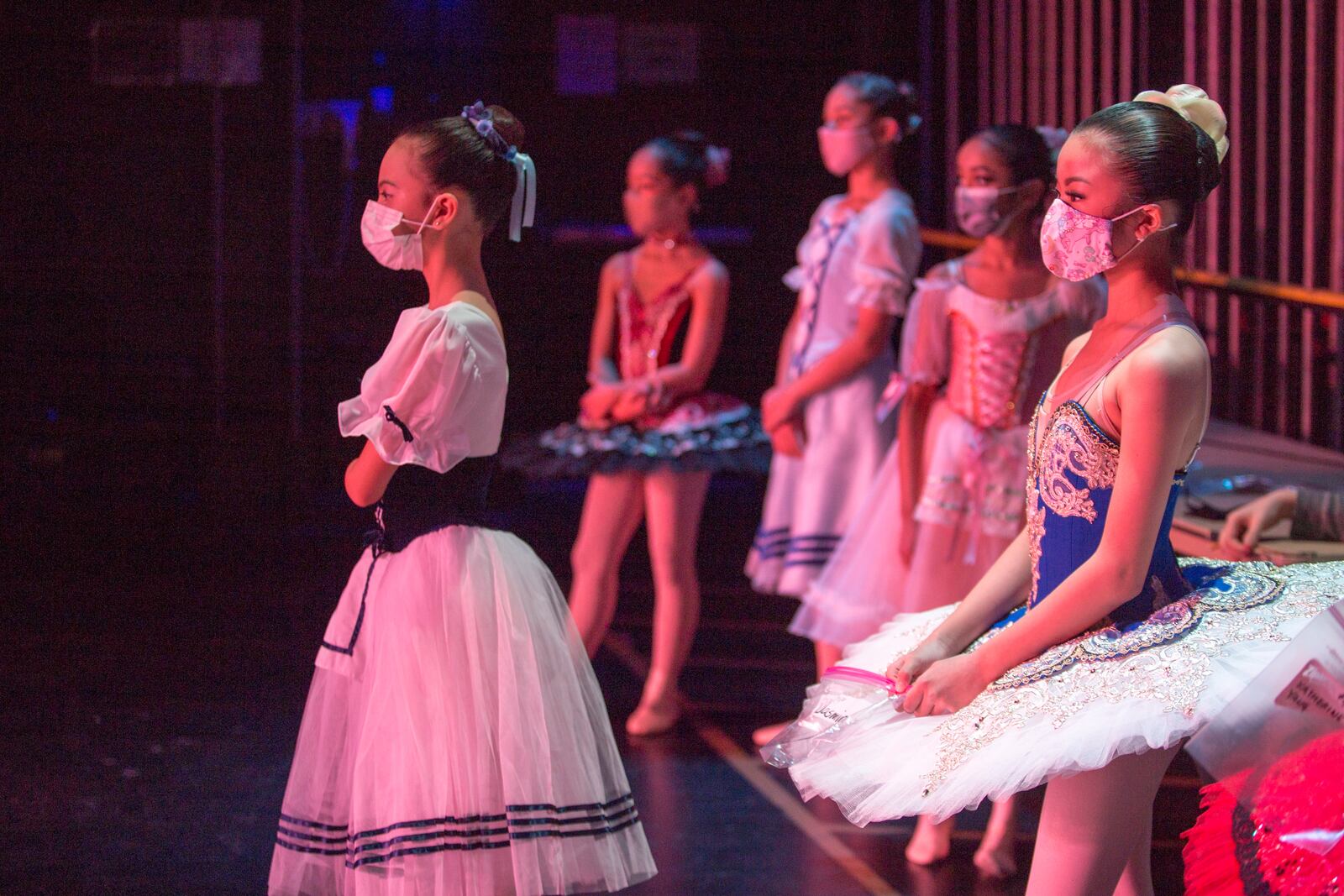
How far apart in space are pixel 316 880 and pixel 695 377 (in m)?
2.18

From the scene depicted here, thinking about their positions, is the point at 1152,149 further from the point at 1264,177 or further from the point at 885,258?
the point at 1264,177

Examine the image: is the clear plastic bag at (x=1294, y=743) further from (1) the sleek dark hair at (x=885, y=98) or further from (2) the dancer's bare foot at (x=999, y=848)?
(1) the sleek dark hair at (x=885, y=98)

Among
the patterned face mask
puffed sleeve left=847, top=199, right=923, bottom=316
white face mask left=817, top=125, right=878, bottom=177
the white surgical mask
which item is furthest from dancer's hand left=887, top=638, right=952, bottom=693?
white face mask left=817, top=125, right=878, bottom=177

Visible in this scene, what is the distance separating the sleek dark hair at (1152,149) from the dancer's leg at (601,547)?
8.02ft

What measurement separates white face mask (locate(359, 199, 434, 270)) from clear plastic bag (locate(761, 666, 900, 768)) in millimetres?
876

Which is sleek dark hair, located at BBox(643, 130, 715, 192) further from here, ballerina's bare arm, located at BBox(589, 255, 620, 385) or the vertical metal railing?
the vertical metal railing

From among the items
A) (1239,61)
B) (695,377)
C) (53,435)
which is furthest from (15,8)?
(1239,61)

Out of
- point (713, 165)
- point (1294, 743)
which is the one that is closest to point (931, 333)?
point (713, 165)

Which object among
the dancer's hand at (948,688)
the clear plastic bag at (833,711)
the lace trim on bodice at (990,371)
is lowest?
the clear plastic bag at (833,711)

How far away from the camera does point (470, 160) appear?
2422mm

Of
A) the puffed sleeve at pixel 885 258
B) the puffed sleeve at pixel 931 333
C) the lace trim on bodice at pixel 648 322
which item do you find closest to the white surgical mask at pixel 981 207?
the puffed sleeve at pixel 931 333

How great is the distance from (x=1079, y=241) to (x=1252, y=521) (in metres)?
1.08

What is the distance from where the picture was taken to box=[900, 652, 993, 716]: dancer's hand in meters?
1.98

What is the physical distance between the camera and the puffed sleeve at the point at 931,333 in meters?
3.48
